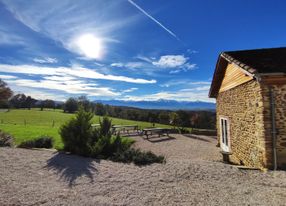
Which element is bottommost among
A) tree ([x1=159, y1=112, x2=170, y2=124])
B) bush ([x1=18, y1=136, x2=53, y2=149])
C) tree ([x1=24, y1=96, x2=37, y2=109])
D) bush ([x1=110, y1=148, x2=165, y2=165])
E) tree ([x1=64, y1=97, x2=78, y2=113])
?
bush ([x1=110, y1=148, x2=165, y2=165])

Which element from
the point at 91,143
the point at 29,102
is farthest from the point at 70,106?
the point at 91,143

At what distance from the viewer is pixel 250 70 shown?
8.24m

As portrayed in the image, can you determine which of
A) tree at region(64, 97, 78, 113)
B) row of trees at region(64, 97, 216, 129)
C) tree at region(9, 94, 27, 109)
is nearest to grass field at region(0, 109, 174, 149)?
row of trees at region(64, 97, 216, 129)

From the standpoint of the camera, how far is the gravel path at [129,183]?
5.05 m

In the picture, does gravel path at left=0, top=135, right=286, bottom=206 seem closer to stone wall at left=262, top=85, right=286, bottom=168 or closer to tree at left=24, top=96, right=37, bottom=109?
stone wall at left=262, top=85, right=286, bottom=168

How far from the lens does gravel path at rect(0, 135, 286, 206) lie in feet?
16.6

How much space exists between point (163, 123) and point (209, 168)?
81.7 ft

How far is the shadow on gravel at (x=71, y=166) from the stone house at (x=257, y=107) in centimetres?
578

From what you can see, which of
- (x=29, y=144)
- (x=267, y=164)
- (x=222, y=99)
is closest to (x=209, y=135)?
(x=222, y=99)

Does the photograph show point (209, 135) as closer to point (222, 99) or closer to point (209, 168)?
point (222, 99)

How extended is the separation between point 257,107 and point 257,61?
87.5 inches

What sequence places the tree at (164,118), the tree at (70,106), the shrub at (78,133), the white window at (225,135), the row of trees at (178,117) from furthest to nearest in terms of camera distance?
the tree at (70,106), the tree at (164,118), the row of trees at (178,117), the white window at (225,135), the shrub at (78,133)

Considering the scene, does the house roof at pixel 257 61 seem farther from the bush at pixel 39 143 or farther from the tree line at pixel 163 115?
the bush at pixel 39 143

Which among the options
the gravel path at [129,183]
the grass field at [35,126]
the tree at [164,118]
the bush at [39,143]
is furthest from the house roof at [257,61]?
the tree at [164,118]
